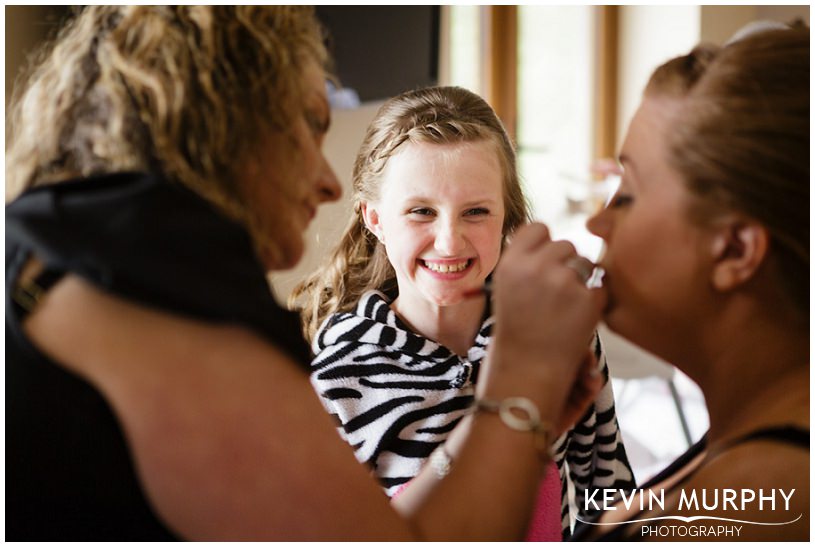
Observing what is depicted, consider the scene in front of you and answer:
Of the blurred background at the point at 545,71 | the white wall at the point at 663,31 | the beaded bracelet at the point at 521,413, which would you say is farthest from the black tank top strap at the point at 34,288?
the white wall at the point at 663,31

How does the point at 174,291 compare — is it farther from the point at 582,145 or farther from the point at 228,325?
the point at 582,145

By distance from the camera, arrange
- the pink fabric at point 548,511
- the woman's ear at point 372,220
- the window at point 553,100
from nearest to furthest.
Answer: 1. the pink fabric at point 548,511
2. the woman's ear at point 372,220
3. the window at point 553,100

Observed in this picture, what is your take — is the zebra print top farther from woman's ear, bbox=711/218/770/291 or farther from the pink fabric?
woman's ear, bbox=711/218/770/291

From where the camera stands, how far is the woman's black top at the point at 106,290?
580mm

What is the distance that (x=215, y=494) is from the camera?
606mm

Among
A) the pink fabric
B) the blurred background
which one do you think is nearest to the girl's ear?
the pink fabric

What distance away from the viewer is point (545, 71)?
4.96 metres

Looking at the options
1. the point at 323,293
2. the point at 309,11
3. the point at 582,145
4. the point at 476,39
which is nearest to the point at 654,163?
the point at 309,11

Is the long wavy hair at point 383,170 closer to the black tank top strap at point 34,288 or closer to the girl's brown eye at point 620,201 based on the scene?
the girl's brown eye at point 620,201

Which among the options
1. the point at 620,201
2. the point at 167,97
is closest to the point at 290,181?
the point at 167,97

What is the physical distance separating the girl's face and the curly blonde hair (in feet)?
1.83

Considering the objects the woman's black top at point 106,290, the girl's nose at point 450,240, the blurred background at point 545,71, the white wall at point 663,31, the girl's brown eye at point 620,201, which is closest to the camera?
the woman's black top at point 106,290

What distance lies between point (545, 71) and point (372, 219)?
12.7ft

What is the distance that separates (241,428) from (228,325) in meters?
0.08
